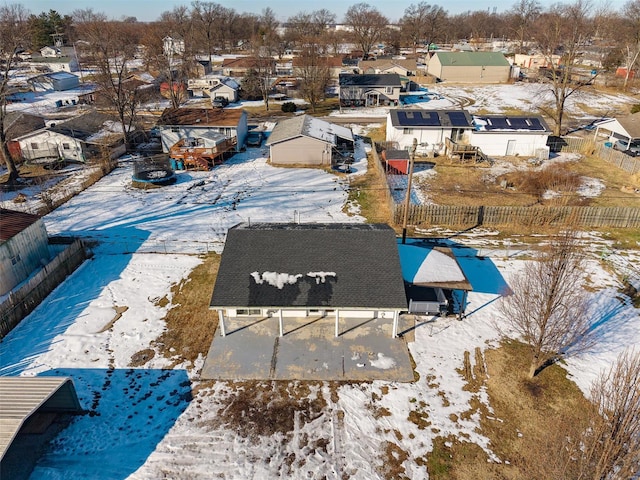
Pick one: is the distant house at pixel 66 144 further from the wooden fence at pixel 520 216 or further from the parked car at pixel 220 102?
the wooden fence at pixel 520 216

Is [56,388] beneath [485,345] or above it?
above

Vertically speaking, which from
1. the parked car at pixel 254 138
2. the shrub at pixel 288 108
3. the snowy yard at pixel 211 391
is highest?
the shrub at pixel 288 108

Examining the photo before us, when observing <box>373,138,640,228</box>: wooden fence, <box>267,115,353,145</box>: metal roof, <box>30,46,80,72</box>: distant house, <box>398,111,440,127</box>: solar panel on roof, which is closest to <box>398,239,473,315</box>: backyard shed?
<box>373,138,640,228</box>: wooden fence

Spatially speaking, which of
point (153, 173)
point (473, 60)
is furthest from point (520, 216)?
point (473, 60)

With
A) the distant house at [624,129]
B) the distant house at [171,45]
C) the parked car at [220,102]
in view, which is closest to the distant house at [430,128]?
the distant house at [624,129]

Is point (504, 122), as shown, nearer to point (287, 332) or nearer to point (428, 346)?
point (428, 346)

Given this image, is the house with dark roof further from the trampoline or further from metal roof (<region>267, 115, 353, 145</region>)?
metal roof (<region>267, 115, 353, 145</region>)

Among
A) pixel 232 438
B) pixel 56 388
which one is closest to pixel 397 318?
pixel 232 438
